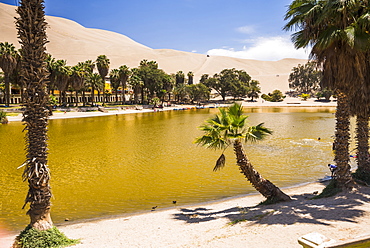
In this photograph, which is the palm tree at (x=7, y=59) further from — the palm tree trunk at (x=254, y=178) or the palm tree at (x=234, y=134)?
the palm tree trunk at (x=254, y=178)

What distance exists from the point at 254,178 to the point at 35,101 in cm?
793

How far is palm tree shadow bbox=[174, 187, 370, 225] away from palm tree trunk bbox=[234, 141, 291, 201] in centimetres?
47

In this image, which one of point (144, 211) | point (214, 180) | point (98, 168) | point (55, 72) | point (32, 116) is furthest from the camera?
point (55, 72)

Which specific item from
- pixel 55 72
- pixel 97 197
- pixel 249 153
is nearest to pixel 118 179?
pixel 97 197

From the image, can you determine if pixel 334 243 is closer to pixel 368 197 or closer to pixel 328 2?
pixel 368 197

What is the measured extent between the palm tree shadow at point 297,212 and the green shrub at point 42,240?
4.03m

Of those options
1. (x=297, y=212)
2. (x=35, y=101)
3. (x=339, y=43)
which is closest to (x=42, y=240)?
(x=35, y=101)

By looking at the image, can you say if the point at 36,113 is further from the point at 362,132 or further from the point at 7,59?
the point at 7,59

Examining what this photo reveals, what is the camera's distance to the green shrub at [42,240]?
329 inches

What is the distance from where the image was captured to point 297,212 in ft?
30.6

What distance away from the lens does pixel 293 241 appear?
23.2 feet

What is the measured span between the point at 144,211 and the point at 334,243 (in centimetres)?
884

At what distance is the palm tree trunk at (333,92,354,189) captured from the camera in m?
11.0

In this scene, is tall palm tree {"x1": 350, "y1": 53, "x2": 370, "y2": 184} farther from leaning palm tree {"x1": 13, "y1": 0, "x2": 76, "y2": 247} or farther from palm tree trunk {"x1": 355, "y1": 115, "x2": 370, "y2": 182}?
leaning palm tree {"x1": 13, "y1": 0, "x2": 76, "y2": 247}
